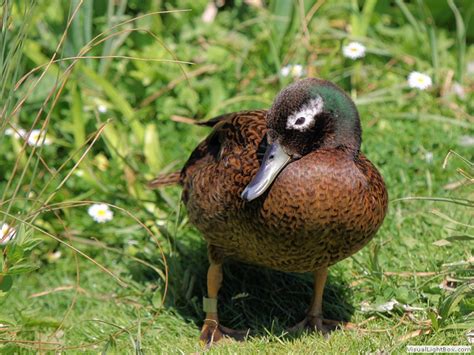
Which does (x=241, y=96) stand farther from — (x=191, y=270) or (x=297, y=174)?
(x=297, y=174)

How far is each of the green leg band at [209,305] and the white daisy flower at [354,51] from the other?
207cm

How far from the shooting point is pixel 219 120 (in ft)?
13.1

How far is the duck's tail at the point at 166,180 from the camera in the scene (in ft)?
13.9

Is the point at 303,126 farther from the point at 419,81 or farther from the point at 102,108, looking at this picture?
the point at 102,108

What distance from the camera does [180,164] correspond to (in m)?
4.90

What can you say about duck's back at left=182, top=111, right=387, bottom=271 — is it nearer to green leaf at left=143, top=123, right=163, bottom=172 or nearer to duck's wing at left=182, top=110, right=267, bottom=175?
duck's wing at left=182, top=110, right=267, bottom=175

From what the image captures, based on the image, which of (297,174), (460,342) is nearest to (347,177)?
(297,174)

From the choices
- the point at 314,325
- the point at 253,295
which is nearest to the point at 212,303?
the point at 253,295

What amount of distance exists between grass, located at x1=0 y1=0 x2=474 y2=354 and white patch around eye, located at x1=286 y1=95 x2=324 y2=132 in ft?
2.19

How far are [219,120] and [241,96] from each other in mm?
1180

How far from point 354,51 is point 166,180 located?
1.67 metres

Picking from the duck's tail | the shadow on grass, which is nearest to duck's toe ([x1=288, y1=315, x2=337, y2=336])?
the shadow on grass

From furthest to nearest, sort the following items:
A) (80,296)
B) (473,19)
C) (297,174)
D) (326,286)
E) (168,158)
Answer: (473,19), (168,158), (80,296), (326,286), (297,174)

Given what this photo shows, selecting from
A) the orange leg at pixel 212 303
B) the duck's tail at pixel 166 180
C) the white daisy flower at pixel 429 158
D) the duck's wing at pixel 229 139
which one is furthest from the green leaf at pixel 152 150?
the white daisy flower at pixel 429 158
